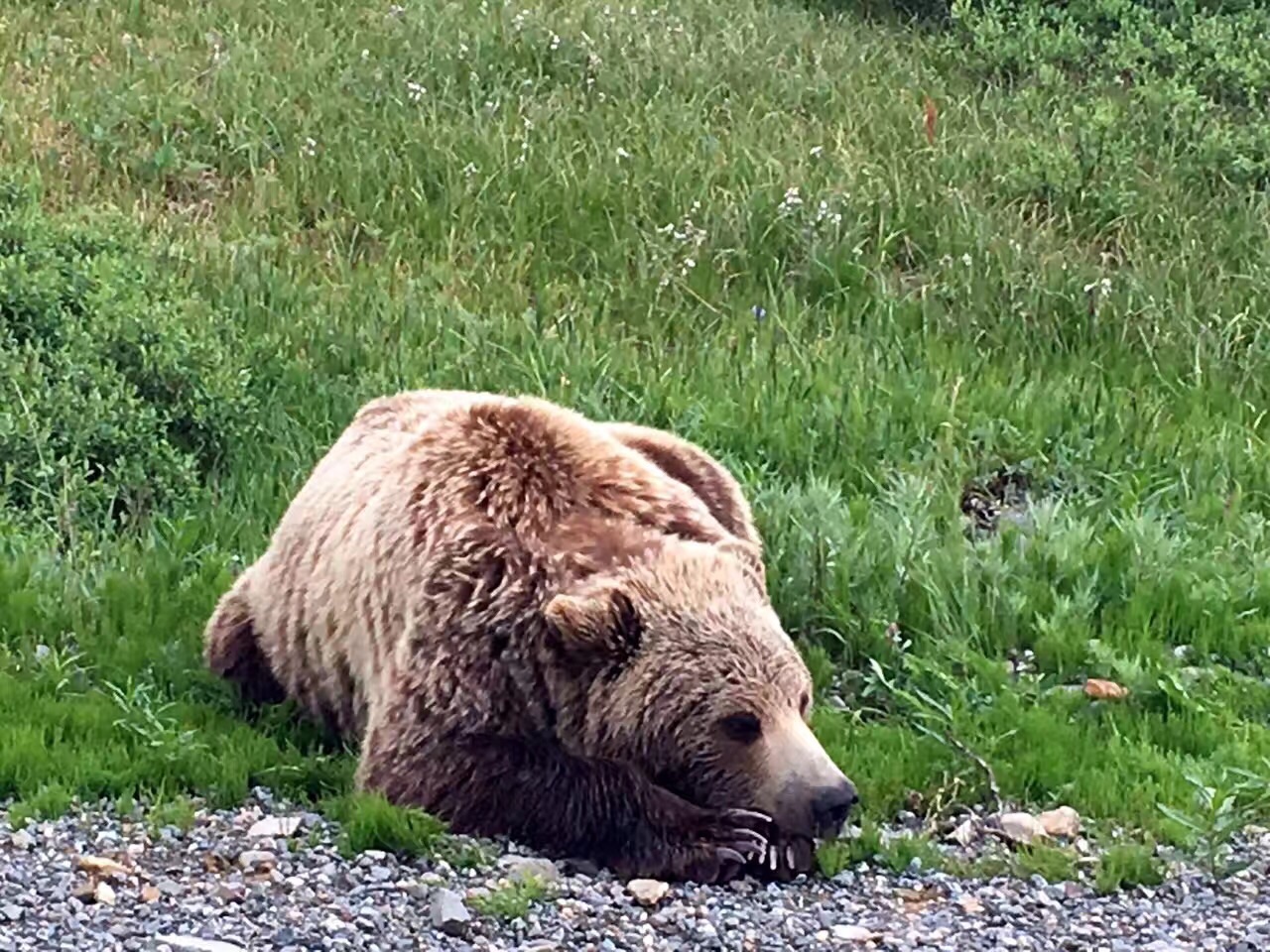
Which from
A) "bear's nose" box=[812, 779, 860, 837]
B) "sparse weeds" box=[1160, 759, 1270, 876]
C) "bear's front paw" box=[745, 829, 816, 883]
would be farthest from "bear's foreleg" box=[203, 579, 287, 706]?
"sparse weeds" box=[1160, 759, 1270, 876]

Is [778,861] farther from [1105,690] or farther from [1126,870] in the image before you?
[1105,690]

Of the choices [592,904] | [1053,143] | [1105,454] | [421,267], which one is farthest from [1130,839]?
[1053,143]

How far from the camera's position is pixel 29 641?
19.2 ft

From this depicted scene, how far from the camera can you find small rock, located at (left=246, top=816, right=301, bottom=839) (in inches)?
186

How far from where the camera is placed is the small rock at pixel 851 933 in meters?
4.22

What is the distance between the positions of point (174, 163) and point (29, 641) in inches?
207

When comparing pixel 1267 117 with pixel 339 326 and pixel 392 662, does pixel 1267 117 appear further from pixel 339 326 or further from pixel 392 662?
pixel 392 662

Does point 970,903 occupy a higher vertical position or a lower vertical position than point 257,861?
higher

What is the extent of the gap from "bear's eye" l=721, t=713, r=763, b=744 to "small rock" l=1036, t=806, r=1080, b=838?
2.61 ft

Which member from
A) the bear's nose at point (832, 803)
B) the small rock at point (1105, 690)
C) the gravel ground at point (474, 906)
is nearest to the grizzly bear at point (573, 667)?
the bear's nose at point (832, 803)

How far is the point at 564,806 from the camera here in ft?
15.3

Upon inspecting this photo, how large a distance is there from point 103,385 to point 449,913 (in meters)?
3.96

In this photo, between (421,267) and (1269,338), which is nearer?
(1269,338)

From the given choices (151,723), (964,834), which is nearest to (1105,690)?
(964,834)
